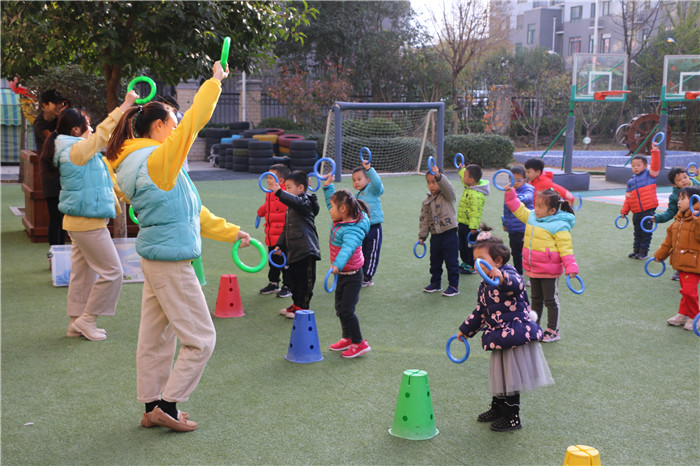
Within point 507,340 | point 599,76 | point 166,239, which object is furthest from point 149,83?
point 599,76

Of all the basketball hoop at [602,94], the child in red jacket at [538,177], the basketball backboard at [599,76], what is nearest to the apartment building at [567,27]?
the basketball backboard at [599,76]

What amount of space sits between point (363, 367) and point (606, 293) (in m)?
3.31

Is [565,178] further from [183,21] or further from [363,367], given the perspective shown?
[363,367]

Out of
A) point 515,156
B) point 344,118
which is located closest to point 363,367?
point 344,118

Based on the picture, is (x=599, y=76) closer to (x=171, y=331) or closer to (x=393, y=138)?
(x=393, y=138)

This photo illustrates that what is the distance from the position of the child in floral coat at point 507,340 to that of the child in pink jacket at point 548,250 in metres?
1.43

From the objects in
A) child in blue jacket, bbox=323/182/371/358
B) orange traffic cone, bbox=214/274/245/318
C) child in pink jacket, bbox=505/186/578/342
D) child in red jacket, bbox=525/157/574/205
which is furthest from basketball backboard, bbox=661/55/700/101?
child in blue jacket, bbox=323/182/371/358

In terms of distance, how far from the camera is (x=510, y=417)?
13.4 feet

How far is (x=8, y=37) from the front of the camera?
7734 millimetres

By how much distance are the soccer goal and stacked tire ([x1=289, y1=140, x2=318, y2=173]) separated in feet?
1.39

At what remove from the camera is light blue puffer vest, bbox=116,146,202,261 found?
12.1 feet

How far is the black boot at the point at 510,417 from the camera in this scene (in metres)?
4.07

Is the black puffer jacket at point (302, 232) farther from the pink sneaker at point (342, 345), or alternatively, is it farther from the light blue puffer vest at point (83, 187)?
the light blue puffer vest at point (83, 187)

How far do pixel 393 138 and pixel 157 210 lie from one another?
17760mm
